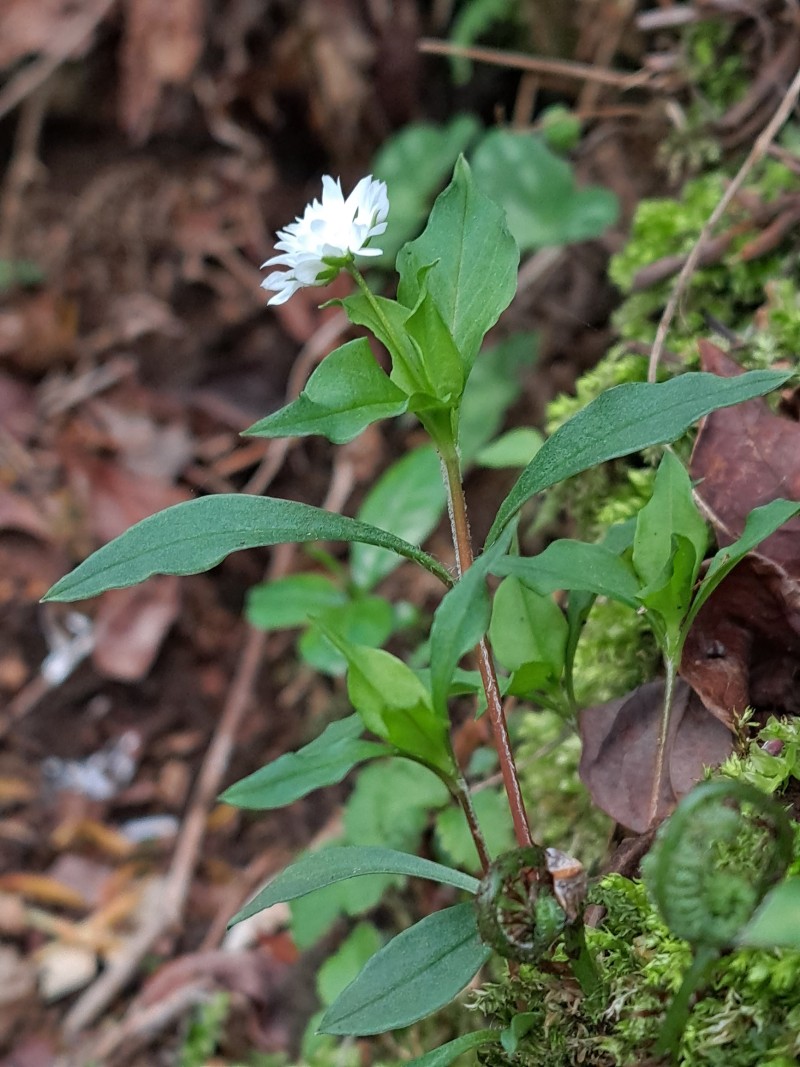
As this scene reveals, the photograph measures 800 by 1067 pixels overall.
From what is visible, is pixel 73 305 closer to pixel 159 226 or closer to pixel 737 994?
pixel 159 226

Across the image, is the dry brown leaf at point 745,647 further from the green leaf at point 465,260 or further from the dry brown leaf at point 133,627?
the dry brown leaf at point 133,627

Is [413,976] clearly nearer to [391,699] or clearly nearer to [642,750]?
[391,699]

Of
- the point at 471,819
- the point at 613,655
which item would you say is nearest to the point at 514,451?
the point at 613,655

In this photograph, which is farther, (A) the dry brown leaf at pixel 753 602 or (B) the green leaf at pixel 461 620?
(A) the dry brown leaf at pixel 753 602

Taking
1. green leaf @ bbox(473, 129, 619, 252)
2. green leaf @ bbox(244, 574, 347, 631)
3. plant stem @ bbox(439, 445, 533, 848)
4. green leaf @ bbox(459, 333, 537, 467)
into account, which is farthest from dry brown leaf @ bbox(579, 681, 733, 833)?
green leaf @ bbox(473, 129, 619, 252)

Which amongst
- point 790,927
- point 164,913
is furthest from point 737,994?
point 164,913

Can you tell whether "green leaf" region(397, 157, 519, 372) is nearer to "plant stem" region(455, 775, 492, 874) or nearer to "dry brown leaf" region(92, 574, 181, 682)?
"plant stem" region(455, 775, 492, 874)

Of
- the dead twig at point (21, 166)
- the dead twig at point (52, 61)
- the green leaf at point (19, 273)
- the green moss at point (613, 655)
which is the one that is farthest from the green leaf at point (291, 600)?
the dead twig at point (52, 61)
